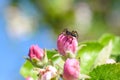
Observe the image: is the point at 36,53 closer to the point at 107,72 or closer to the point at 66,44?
the point at 66,44

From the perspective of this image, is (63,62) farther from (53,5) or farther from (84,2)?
(84,2)

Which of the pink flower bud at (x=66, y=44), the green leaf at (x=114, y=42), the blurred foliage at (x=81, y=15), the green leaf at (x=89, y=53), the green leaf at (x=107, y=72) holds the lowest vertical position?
the green leaf at (x=107, y=72)

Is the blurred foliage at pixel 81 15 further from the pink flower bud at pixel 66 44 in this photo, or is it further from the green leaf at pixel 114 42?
the pink flower bud at pixel 66 44

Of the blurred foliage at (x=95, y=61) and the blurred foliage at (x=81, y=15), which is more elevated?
the blurred foliage at (x=81, y=15)

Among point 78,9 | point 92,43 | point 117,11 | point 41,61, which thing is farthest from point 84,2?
point 41,61

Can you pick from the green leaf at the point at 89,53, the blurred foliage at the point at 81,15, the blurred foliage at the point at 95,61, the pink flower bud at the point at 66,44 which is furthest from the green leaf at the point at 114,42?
the blurred foliage at the point at 81,15

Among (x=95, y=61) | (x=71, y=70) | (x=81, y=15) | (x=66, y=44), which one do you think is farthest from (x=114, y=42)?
(x=81, y=15)
